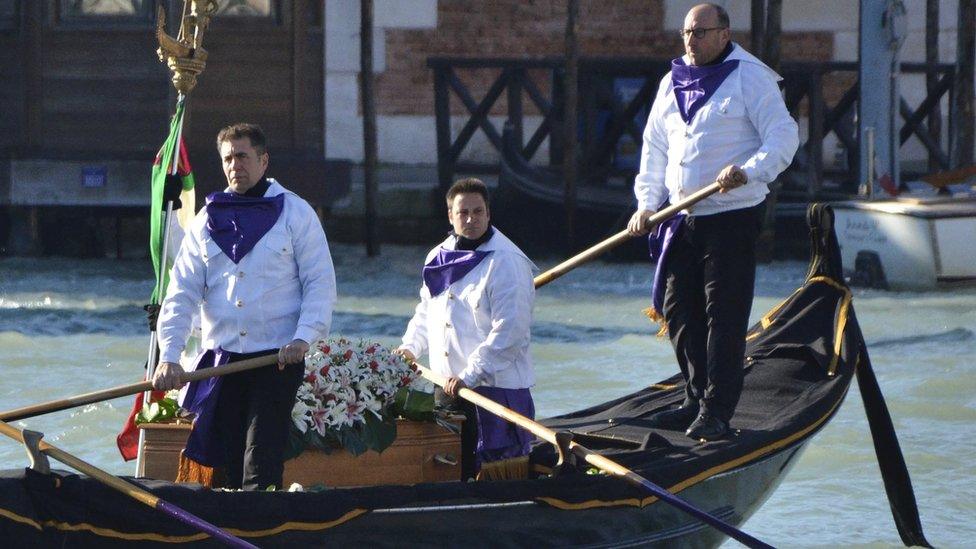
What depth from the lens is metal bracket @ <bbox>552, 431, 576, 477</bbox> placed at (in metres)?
4.84

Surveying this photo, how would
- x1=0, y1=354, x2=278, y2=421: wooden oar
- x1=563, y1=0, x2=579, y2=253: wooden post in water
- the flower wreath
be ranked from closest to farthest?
x1=0, y1=354, x2=278, y2=421: wooden oar, the flower wreath, x1=563, y1=0, x2=579, y2=253: wooden post in water

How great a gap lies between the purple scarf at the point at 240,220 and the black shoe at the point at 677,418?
1.56m

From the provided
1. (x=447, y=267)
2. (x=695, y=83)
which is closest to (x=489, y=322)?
(x=447, y=267)

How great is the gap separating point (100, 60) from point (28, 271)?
169 centimetres

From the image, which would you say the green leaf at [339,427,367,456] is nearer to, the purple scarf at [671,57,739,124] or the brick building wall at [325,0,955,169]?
the purple scarf at [671,57,739,124]

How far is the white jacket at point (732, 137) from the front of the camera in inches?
207

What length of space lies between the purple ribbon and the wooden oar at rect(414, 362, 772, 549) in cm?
77

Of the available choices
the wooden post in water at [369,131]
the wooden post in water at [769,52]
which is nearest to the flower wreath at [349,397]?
the wooden post in water at [769,52]

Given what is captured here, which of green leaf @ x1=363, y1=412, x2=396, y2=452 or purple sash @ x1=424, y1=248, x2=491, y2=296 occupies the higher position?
purple sash @ x1=424, y1=248, x2=491, y2=296

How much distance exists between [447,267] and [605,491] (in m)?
0.81

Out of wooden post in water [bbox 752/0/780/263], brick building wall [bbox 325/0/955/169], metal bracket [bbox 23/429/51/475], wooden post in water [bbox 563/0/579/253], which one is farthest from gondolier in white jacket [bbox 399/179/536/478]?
brick building wall [bbox 325/0/955/169]


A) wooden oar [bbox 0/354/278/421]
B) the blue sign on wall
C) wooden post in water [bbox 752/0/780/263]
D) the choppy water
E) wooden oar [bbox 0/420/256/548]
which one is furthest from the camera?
wooden post in water [bbox 752/0/780/263]

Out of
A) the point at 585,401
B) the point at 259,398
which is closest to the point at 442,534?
the point at 259,398

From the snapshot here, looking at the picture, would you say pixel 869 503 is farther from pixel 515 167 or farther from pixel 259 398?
pixel 515 167
